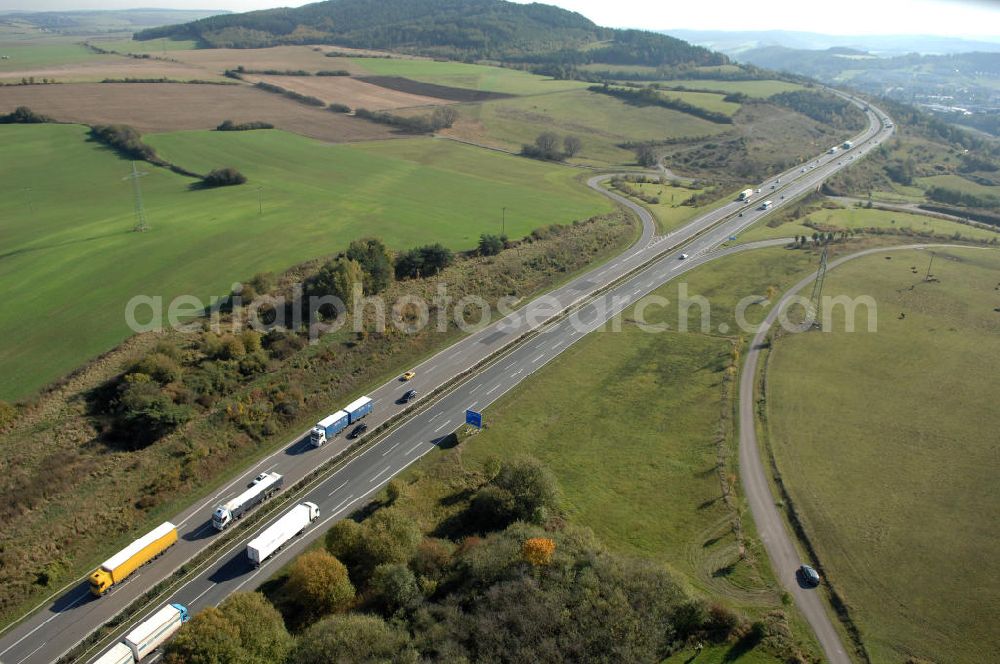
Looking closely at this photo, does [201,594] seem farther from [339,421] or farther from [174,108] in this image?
[174,108]

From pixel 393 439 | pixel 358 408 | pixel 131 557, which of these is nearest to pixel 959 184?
pixel 393 439

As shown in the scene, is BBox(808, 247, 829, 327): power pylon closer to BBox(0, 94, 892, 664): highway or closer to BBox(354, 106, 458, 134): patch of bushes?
BBox(0, 94, 892, 664): highway

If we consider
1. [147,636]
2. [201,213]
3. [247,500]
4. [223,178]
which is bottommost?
[147,636]

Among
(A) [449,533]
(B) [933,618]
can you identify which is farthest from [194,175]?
(B) [933,618]

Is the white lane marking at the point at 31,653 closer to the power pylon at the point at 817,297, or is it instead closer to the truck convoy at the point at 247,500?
the truck convoy at the point at 247,500

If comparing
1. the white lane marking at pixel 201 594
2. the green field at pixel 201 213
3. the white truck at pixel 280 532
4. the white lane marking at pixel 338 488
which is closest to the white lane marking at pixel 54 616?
the white lane marking at pixel 201 594

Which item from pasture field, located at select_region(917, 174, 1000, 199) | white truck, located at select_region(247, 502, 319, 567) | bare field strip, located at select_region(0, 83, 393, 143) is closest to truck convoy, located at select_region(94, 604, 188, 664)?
white truck, located at select_region(247, 502, 319, 567)
